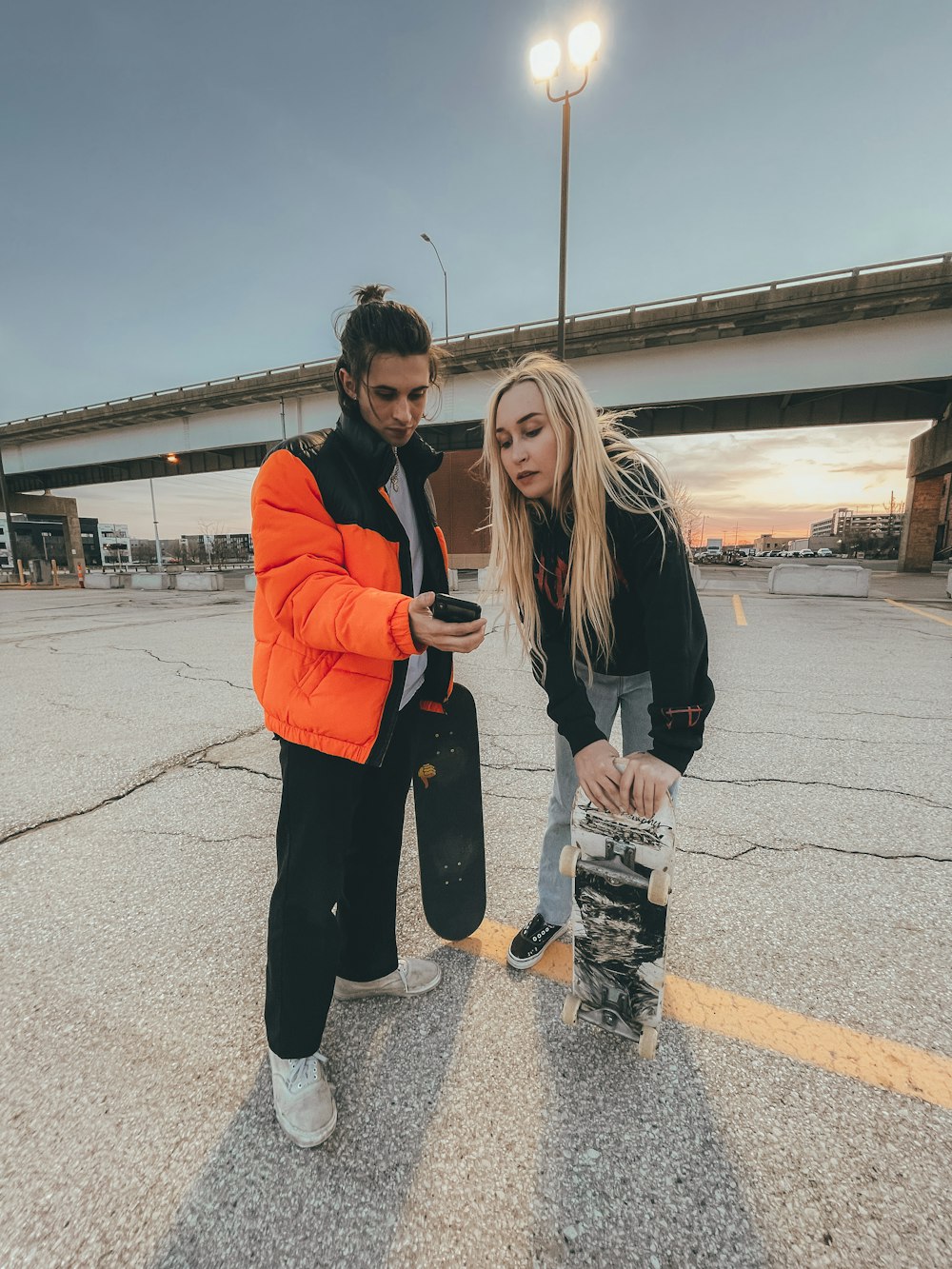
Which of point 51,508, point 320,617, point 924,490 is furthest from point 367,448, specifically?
point 51,508

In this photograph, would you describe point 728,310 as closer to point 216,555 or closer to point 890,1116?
point 890,1116

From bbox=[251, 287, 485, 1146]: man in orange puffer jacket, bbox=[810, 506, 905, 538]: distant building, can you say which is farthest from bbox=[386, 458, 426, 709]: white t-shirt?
bbox=[810, 506, 905, 538]: distant building

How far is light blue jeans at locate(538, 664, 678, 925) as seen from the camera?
1.90 metres

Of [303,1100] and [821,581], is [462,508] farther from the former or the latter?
[303,1100]

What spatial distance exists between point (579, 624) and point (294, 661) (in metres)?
0.88

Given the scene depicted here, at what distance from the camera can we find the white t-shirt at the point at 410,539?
1.60 m

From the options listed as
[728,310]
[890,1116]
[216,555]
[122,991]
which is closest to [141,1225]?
[122,991]

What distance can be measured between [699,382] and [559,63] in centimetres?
885

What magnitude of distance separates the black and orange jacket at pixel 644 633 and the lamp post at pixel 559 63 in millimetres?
12167

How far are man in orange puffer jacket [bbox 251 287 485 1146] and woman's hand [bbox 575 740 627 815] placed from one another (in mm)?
579

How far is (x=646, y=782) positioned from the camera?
1.56 meters

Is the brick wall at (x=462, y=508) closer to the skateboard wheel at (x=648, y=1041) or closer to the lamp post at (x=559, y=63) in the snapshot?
the lamp post at (x=559, y=63)

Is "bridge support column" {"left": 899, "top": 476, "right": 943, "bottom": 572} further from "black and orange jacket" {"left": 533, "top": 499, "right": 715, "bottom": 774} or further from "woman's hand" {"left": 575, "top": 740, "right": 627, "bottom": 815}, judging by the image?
"woman's hand" {"left": 575, "top": 740, "right": 627, "bottom": 815}

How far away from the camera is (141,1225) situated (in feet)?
3.87
